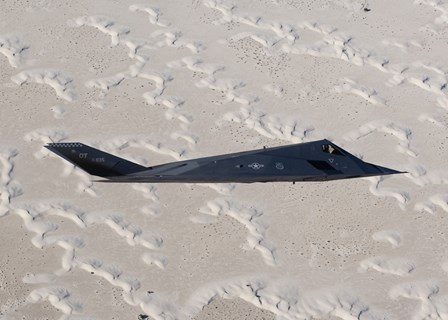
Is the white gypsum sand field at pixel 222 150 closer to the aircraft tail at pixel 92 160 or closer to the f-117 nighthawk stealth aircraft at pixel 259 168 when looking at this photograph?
the f-117 nighthawk stealth aircraft at pixel 259 168

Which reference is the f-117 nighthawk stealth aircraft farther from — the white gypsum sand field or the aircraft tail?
the white gypsum sand field

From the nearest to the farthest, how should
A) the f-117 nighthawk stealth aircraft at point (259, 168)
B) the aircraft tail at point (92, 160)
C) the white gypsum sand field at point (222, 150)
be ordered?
the aircraft tail at point (92, 160)
the f-117 nighthawk stealth aircraft at point (259, 168)
the white gypsum sand field at point (222, 150)

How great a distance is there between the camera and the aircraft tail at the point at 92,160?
32.4 m

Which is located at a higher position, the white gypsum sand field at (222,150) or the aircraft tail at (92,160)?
the aircraft tail at (92,160)

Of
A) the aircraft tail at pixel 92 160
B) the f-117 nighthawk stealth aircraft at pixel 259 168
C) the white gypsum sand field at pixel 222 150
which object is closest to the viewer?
the aircraft tail at pixel 92 160

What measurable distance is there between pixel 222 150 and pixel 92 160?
394 inches

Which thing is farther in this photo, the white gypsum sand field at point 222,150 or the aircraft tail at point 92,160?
the white gypsum sand field at point 222,150

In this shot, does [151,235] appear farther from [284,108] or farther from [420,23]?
[420,23]

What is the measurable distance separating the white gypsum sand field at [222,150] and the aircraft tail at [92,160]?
14.8 feet

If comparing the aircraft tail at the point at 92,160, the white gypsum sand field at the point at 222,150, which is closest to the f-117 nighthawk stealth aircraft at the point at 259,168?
the aircraft tail at the point at 92,160

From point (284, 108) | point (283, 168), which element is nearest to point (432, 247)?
point (283, 168)

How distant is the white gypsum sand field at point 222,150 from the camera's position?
3506 centimetres

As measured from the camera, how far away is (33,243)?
36.5 meters

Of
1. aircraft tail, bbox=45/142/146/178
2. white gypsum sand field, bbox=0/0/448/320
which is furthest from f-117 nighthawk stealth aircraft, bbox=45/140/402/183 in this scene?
white gypsum sand field, bbox=0/0/448/320
